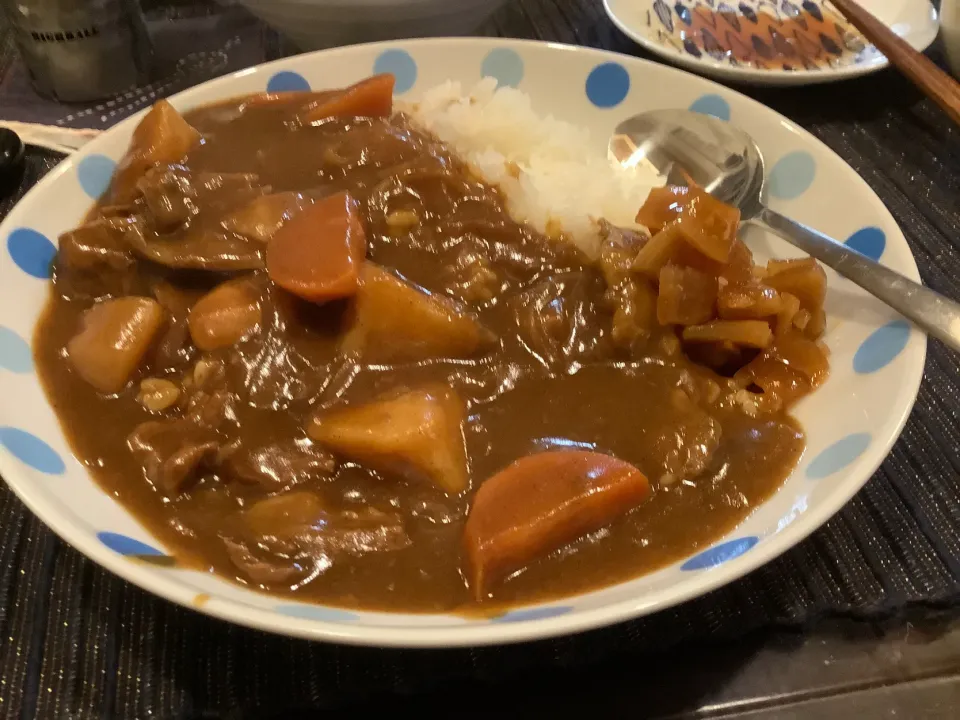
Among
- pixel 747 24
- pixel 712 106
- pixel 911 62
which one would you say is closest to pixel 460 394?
pixel 712 106

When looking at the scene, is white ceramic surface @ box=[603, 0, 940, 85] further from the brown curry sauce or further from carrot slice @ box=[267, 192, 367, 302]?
carrot slice @ box=[267, 192, 367, 302]

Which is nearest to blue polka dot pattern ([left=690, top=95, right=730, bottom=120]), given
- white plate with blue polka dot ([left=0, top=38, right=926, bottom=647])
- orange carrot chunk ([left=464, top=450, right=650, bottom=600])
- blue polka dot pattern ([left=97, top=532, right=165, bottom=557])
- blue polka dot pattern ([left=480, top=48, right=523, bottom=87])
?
white plate with blue polka dot ([left=0, top=38, right=926, bottom=647])

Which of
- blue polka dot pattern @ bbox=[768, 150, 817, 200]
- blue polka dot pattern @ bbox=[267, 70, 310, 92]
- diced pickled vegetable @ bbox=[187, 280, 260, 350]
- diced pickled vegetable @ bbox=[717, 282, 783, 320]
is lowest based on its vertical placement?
diced pickled vegetable @ bbox=[187, 280, 260, 350]

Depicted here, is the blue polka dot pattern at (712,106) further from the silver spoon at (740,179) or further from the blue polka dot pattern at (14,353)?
the blue polka dot pattern at (14,353)

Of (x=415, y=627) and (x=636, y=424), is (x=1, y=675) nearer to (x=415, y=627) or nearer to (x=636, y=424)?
(x=415, y=627)

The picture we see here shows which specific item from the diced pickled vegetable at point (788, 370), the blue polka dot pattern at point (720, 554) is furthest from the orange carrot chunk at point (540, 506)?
the diced pickled vegetable at point (788, 370)
